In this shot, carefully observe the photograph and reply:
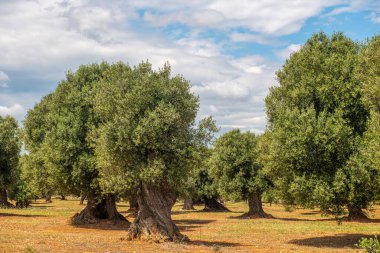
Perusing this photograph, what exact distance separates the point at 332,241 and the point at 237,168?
34.9m

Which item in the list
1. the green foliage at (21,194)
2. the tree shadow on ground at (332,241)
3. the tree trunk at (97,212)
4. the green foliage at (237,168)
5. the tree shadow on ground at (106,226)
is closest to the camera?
the tree shadow on ground at (332,241)

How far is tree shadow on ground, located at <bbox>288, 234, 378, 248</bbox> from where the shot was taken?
3401cm

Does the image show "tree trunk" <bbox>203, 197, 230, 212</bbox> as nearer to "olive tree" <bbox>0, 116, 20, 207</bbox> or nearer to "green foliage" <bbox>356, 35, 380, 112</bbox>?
"olive tree" <bbox>0, 116, 20, 207</bbox>

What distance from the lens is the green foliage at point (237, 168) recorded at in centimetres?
6856

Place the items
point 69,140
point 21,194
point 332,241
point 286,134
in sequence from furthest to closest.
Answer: point 21,194 < point 69,140 < point 332,241 < point 286,134

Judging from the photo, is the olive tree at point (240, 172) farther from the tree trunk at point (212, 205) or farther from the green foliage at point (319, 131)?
the green foliage at point (319, 131)

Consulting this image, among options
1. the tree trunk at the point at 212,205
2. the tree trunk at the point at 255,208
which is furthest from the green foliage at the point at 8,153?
the tree trunk at the point at 212,205

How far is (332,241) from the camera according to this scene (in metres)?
36.4

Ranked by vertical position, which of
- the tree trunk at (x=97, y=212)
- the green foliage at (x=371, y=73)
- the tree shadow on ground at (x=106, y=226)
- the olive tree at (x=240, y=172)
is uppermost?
the green foliage at (x=371, y=73)

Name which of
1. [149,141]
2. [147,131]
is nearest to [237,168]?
[149,141]

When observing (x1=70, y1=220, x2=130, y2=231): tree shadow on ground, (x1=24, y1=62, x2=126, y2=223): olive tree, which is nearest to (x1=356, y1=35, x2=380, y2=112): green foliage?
(x1=24, y1=62, x2=126, y2=223): olive tree

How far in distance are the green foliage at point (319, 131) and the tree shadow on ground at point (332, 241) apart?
307 cm

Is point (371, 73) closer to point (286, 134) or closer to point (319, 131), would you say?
point (319, 131)

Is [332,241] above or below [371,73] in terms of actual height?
below
